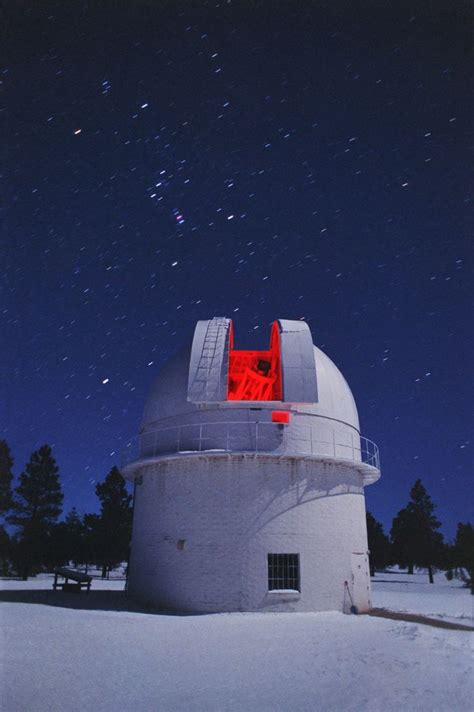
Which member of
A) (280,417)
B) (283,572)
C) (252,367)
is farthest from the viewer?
(252,367)

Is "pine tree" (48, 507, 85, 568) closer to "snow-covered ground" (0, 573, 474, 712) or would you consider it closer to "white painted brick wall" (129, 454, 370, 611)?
"white painted brick wall" (129, 454, 370, 611)

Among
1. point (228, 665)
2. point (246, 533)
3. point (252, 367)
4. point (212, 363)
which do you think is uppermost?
point (252, 367)

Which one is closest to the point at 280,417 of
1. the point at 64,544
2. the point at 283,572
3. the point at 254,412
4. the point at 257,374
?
the point at 254,412

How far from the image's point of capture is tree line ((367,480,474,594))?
4266 cm

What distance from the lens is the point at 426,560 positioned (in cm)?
4234

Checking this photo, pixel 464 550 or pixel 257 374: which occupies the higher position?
pixel 257 374

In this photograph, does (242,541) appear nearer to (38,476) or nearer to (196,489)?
(196,489)

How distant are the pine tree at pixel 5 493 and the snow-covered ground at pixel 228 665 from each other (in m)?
20.7

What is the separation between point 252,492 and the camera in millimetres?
16172

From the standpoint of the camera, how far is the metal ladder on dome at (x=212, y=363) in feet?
55.6

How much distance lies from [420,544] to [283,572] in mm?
31990

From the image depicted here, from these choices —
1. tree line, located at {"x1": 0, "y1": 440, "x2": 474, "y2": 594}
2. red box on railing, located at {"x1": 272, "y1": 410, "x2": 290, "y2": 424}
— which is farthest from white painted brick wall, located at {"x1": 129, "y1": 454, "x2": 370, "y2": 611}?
tree line, located at {"x1": 0, "y1": 440, "x2": 474, "y2": 594}

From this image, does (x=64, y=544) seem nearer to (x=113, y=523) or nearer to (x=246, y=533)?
(x=113, y=523)

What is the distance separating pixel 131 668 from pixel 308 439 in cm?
983
